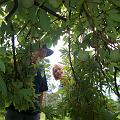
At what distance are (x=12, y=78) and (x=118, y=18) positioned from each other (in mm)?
892

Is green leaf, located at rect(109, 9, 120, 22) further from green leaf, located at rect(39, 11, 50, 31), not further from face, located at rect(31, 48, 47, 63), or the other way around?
face, located at rect(31, 48, 47, 63)

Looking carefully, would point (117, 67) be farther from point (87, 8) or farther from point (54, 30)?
point (87, 8)

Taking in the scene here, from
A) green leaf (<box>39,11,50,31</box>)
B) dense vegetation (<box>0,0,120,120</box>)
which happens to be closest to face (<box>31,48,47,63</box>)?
dense vegetation (<box>0,0,120,120</box>)

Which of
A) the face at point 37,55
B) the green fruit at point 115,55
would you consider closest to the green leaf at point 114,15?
the green fruit at point 115,55

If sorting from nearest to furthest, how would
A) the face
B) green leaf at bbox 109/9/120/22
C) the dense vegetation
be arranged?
green leaf at bbox 109/9/120/22 → the dense vegetation → the face

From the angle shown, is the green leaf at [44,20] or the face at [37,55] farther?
the face at [37,55]

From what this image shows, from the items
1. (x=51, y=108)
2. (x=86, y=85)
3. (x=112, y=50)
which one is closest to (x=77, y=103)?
(x=86, y=85)

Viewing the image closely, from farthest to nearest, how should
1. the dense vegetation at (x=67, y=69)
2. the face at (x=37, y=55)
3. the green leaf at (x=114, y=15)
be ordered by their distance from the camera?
1. the face at (x=37, y=55)
2. the dense vegetation at (x=67, y=69)
3. the green leaf at (x=114, y=15)

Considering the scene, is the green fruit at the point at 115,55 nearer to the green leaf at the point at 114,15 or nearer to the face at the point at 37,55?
the green leaf at the point at 114,15

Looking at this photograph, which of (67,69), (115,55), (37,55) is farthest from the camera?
(67,69)

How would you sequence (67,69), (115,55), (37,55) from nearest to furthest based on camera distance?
(115,55) → (37,55) → (67,69)

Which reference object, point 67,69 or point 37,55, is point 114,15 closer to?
point 37,55

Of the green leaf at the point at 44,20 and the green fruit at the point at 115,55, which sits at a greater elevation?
the green leaf at the point at 44,20

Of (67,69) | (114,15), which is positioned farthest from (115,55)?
(67,69)
